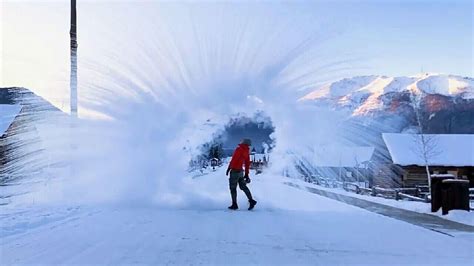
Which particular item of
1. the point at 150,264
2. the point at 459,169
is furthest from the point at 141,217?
the point at 459,169

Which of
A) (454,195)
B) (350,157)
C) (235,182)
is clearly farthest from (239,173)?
(350,157)

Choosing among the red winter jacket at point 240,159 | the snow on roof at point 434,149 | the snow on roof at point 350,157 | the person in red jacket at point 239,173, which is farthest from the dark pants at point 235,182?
the snow on roof at point 350,157

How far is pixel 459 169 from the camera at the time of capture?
44.5 metres

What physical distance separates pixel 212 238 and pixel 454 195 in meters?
7.88

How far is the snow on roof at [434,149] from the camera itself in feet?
145

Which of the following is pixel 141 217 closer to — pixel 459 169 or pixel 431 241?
pixel 431 241

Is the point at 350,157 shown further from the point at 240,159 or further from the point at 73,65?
the point at 73,65

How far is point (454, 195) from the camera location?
1402 centimetres

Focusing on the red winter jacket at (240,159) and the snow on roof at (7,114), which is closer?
the red winter jacket at (240,159)

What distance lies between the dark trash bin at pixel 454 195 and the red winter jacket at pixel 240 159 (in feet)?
16.8

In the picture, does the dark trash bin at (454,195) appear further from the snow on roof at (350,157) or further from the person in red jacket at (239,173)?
the snow on roof at (350,157)

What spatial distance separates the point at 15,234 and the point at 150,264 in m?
3.33

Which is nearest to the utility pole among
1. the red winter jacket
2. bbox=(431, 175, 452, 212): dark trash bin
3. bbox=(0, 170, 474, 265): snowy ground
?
bbox=(0, 170, 474, 265): snowy ground

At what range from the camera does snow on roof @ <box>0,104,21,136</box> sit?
1484 inches
